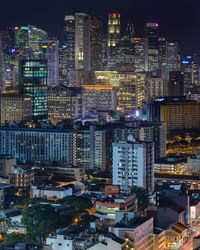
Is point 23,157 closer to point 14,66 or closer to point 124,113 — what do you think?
point 124,113

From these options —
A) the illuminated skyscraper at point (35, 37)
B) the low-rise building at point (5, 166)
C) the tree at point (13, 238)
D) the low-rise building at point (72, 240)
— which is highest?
the illuminated skyscraper at point (35, 37)

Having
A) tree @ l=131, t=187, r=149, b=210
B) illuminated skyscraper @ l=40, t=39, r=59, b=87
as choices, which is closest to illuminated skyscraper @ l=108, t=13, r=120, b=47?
illuminated skyscraper @ l=40, t=39, r=59, b=87

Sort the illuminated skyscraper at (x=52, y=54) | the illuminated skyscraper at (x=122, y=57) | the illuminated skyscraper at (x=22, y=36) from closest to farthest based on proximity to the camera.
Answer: the illuminated skyscraper at (x=52, y=54)
the illuminated skyscraper at (x=22, y=36)
the illuminated skyscraper at (x=122, y=57)

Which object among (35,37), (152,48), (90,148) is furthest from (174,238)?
(152,48)

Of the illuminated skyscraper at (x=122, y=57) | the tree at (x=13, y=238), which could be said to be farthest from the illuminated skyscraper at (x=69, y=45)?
the tree at (x=13, y=238)

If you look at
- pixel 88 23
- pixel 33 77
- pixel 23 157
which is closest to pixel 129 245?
pixel 23 157

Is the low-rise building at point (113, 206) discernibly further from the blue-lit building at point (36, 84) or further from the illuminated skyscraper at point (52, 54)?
the illuminated skyscraper at point (52, 54)

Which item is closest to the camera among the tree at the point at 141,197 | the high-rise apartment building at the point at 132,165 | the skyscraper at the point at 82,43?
the tree at the point at 141,197
